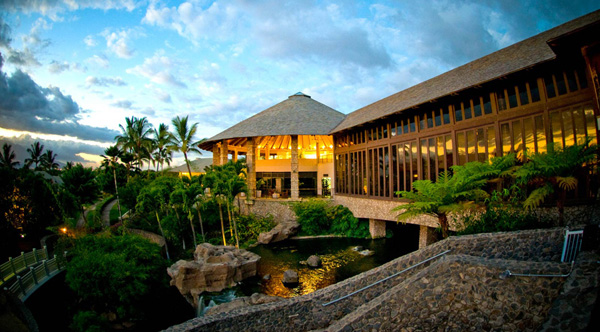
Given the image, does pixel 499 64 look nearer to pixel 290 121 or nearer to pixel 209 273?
pixel 209 273

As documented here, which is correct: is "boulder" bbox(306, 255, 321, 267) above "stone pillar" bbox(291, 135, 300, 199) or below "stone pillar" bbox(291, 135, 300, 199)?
below

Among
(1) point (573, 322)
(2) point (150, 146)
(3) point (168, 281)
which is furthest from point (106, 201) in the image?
(1) point (573, 322)

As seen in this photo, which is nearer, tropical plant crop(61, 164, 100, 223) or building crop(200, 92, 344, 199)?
tropical plant crop(61, 164, 100, 223)

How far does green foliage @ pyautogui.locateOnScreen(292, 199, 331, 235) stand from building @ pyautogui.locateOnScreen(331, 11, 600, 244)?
3695mm

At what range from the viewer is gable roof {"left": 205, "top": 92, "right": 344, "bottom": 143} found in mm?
23938

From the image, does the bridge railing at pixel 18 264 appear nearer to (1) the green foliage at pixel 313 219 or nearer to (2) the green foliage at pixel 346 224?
(1) the green foliage at pixel 313 219

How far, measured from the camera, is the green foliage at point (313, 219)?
2186cm

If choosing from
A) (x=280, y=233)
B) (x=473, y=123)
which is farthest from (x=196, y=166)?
(x=473, y=123)

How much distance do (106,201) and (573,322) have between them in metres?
43.8

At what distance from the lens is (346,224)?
20719mm

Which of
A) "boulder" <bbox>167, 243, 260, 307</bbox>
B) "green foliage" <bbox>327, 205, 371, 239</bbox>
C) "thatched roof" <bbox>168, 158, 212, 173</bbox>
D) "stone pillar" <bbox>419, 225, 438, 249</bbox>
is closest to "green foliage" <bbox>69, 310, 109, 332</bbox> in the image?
"boulder" <bbox>167, 243, 260, 307</bbox>

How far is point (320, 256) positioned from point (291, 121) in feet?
43.7

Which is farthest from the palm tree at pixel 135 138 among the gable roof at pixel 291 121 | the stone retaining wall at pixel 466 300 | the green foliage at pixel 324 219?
the stone retaining wall at pixel 466 300

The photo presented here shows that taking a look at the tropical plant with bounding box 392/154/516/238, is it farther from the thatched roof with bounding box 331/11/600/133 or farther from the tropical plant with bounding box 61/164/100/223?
the tropical plant with bounding box 61/164/100/223
